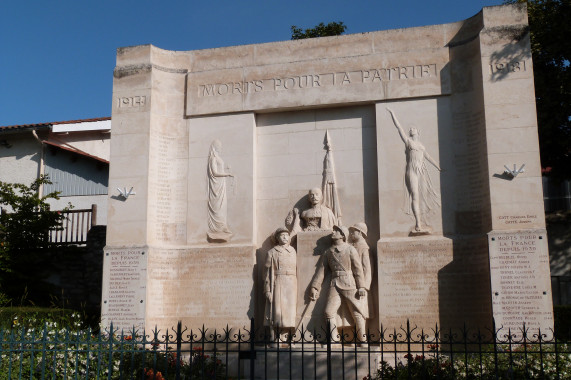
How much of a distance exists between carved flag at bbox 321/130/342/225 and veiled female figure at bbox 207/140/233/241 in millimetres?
2038

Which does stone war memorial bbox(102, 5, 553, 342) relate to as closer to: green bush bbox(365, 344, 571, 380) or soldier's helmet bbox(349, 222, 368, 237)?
soldier's helmet bbox(349, 222, 368, 237)

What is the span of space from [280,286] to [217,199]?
7.95 ft

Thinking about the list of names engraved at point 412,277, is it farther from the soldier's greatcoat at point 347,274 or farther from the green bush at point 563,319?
the green bush at point 563,319

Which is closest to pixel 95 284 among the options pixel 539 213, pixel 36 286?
pixel 36 286

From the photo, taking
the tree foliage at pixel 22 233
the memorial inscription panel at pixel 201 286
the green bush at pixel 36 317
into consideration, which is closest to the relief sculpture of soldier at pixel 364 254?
the memorial inscription panel at pixel 201 286

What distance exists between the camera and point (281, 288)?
14.1 metres

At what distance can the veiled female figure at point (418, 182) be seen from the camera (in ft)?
46.6

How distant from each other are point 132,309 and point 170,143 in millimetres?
3715

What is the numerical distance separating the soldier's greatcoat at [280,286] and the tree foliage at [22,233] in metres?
6.96

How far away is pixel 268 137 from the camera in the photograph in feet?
51.6

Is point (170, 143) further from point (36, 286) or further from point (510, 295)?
point (510, 295)

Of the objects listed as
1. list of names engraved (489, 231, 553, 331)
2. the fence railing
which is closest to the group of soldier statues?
list of names engraved (489, 231, 553, 331)

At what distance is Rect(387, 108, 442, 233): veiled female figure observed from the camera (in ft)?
46.6

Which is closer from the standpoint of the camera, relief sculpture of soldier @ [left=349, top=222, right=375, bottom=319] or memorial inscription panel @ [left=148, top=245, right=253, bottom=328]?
relief sculpture of soldier @ [left=349, top=222, right=375, bottom=319]
